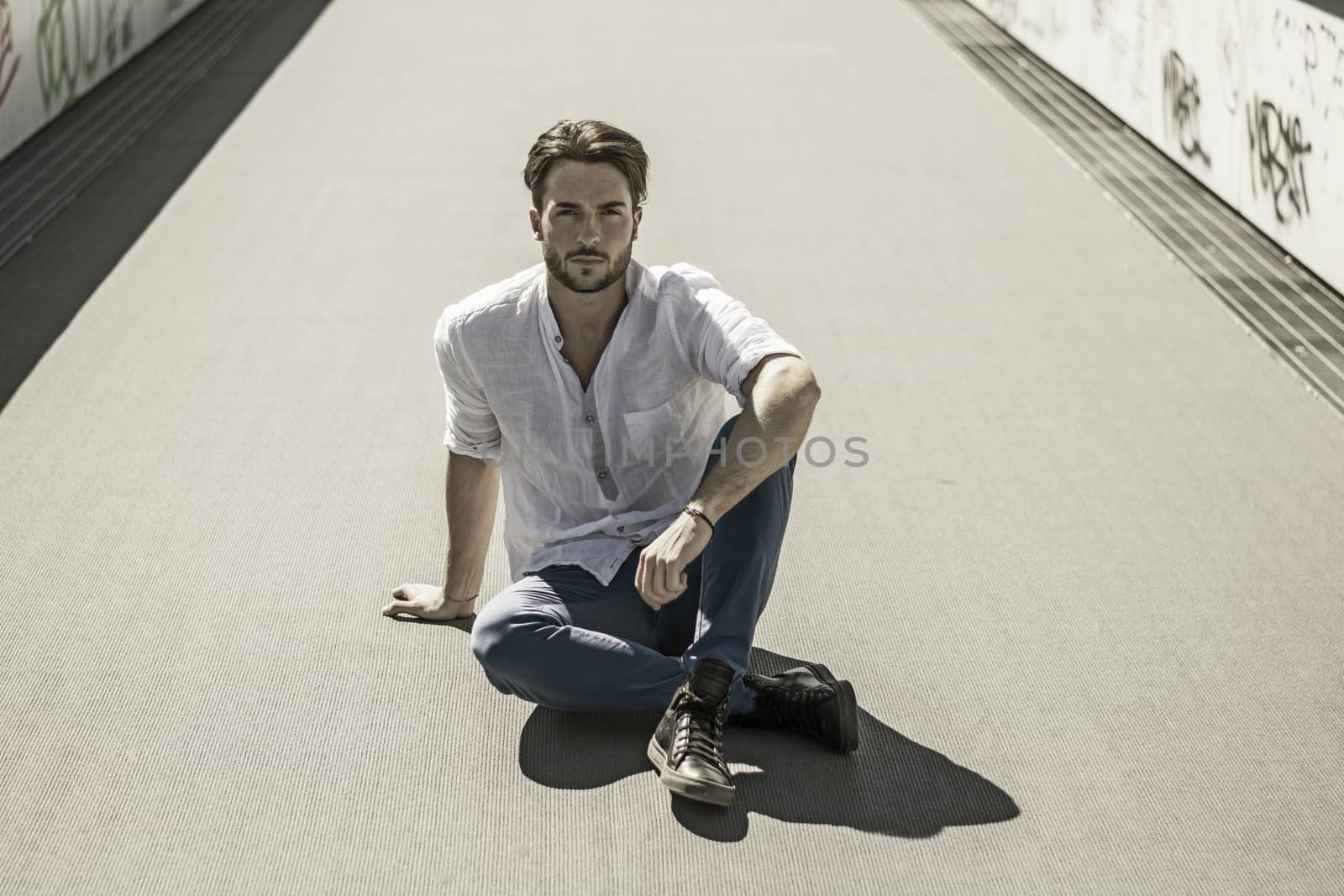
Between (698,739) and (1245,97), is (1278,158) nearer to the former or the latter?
(1245,97)

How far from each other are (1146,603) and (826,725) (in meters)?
0.70

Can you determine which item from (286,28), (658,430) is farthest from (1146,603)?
(286,28)

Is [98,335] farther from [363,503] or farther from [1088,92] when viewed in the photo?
[1088,92]

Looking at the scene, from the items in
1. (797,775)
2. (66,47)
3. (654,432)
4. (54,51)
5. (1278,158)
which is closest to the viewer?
Answer: (797,775)

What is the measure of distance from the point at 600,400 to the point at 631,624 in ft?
1.03

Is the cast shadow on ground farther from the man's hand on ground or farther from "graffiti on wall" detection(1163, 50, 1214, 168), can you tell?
"graffiti on wall" detection(1163, 50, 1214, 168)

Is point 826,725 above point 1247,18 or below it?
below

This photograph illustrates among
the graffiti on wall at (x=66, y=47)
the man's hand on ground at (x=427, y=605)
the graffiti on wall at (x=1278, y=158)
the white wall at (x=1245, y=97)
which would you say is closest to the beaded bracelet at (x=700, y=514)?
the man's hand on ground at (x=427, y=605)

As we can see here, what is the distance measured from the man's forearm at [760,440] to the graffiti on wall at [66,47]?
3.78m

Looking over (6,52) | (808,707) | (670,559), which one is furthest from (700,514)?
(6,52)

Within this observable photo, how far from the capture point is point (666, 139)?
4.79 metres

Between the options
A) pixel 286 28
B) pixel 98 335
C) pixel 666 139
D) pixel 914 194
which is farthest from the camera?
Result: pixel 286 28

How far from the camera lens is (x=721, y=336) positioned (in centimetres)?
193

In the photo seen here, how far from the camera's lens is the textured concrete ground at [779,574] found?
1.78m
